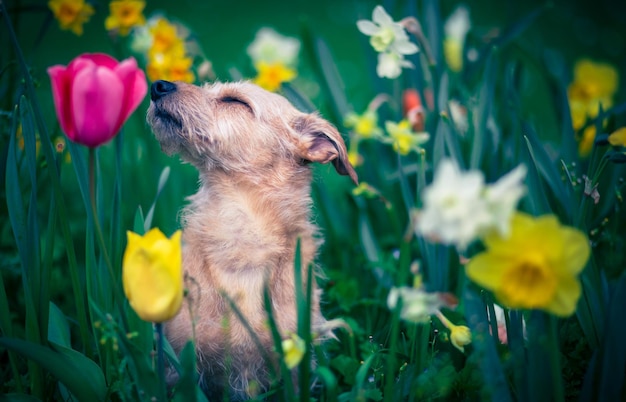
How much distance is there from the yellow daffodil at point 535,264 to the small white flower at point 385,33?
3.71ft

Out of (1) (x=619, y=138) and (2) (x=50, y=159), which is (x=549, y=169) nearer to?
(1) (x=619, y=138)

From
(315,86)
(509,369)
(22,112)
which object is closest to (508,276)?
(509,369)

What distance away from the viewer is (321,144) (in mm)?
1958

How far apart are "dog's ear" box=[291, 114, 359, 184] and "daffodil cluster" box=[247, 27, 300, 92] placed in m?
0.79

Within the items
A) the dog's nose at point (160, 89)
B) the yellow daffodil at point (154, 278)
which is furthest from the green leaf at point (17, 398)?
the dog's nose at point (160, 89)

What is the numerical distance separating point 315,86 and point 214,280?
273 cm

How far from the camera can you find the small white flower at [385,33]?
1.98m

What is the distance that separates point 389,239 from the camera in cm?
275

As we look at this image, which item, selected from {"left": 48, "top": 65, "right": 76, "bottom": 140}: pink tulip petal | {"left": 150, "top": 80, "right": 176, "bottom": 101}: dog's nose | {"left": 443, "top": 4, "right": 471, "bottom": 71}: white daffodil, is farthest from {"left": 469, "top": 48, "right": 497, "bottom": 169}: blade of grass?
{"left": 443, "top": 4, "right": 471, "bottom": 71}: white daffodil

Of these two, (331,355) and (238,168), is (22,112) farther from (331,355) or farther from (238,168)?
(331,355)

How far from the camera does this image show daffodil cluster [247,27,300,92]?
282 centimetres

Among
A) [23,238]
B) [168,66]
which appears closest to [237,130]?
[23,238]

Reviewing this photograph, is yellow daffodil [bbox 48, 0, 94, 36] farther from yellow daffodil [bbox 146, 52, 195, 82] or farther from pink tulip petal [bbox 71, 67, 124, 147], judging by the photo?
pink tulip petal [bbox 71, 67, 124, 147]

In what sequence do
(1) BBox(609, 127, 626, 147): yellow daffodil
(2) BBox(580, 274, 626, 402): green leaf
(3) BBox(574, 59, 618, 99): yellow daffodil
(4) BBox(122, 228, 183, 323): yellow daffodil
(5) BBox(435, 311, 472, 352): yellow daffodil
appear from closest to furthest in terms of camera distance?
(4) BBox(122, 228, 183, 323): yellow daffodil
(2) BBox(580, 274, 626, 402): green leaf
(5) BBox(435, 311, 472, 352): yellow daffodil
(1) BBox(609, 127, 626, 147): yellow daffodil
(3) BBox(574, 59, 618, 99): yellow daffodil
